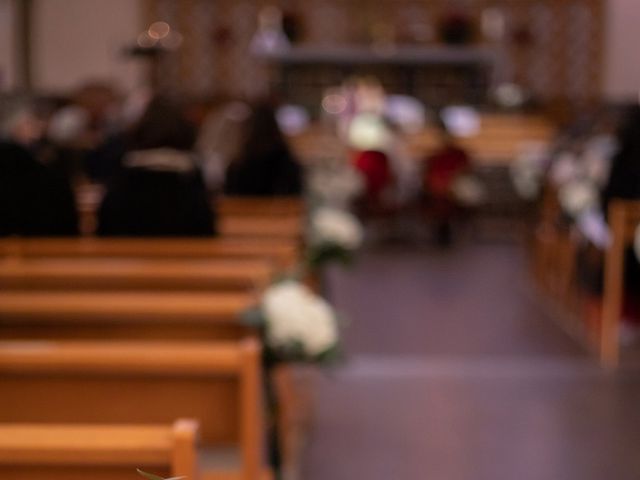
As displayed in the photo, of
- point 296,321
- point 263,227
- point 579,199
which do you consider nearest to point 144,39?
point 579,199

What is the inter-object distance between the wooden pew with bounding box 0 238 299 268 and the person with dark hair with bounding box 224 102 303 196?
1837 mm

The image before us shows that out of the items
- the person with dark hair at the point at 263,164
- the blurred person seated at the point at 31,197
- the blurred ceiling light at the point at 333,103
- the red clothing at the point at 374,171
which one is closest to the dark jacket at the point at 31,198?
the blurred person seated at the point at 31,197

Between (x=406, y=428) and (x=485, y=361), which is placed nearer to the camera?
(x=406, y=428)

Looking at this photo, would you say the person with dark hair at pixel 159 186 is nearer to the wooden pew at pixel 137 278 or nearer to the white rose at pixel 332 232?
the white rose at pixel 332 232

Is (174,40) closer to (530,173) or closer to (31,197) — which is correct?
(530,173)

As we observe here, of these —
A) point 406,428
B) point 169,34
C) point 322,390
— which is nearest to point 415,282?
point 322,390

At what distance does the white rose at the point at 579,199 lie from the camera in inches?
317

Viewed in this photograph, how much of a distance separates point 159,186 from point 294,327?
184 cm

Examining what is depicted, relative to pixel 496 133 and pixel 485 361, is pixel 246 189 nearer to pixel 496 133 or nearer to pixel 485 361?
pixel 485 361

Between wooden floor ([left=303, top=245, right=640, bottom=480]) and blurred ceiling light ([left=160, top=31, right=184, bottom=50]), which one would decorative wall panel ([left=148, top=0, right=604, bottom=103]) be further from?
wooden floor ([left=303, top=245, right=640, bottom=480])

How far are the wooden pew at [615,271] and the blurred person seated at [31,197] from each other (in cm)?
283

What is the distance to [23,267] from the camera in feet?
14.5

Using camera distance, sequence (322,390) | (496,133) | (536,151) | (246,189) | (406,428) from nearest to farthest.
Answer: (406,428), (322,390), (246,189), (536,151), (496,133)

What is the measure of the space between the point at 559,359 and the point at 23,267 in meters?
3.33
